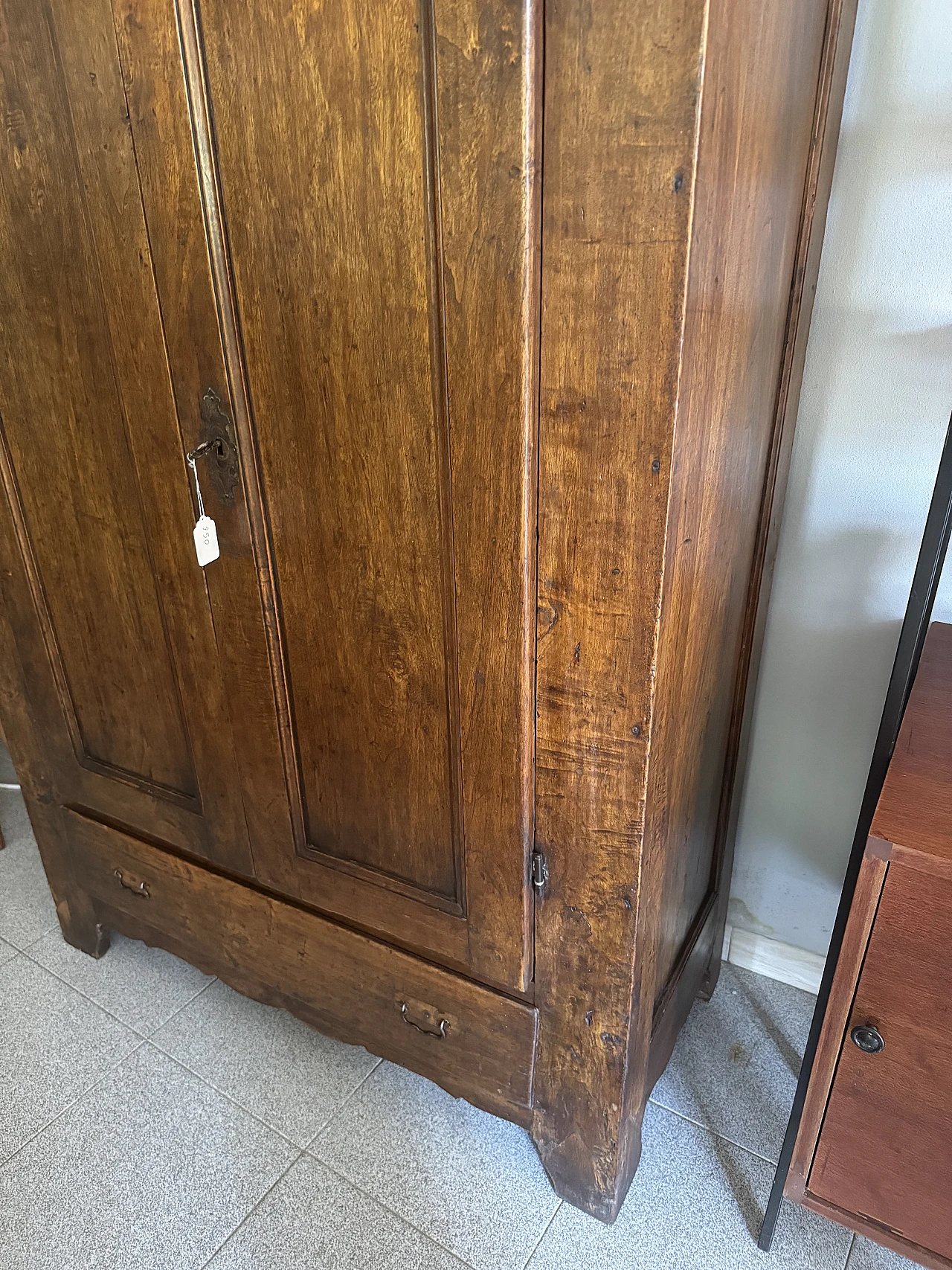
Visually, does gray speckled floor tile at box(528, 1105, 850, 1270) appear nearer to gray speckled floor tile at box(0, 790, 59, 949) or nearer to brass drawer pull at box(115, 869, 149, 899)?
brass drawer pull at box(115, 869, 149, 899)

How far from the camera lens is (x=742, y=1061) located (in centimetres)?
141

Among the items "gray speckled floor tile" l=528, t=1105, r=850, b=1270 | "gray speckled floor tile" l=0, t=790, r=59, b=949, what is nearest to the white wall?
"gray speckled floor tile" l=528, t=1105, r=850, b=1270

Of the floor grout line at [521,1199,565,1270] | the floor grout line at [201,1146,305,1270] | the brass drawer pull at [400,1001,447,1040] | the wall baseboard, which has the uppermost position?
the brass drawer pull at [400,1001,447,1040]

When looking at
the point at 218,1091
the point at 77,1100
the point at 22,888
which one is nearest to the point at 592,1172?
the point at 218,1091

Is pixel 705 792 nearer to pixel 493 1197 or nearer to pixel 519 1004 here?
pixel 519 1004

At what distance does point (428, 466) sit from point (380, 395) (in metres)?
0.08

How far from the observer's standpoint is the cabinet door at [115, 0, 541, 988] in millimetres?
713

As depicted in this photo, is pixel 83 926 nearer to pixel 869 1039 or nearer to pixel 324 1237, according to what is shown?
pixel 324 1237

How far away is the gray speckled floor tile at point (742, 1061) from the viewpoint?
1320mm

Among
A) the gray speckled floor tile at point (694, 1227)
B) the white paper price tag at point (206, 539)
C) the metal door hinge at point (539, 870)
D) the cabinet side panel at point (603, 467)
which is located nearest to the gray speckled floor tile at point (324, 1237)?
the gray speckled floor tile at point (694, 1227)

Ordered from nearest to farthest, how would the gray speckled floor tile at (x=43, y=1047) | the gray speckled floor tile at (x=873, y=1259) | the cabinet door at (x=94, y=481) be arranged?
the cabinet door at (x=94, y=481) → the gray speckled floor tile at (x=873, y=1259) → the gray speckled floor tile at (x=43, y=1047)

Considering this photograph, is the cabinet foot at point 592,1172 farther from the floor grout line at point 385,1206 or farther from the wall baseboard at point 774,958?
the wall baseboard at point 774,958

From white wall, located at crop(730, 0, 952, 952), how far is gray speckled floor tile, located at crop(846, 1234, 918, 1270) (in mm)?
443

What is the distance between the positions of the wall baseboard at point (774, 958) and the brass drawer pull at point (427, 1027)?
0.62m
